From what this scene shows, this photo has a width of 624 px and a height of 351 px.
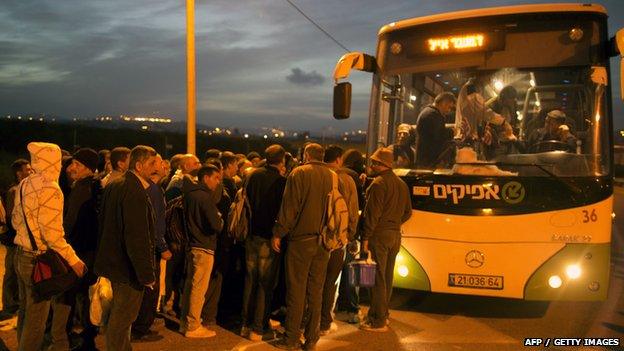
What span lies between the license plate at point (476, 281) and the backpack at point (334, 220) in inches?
59.6

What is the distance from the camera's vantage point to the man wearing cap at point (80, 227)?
5277 millimetres

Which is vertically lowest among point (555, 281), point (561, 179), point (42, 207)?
point (555, 281)

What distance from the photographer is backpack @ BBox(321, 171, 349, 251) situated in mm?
5762

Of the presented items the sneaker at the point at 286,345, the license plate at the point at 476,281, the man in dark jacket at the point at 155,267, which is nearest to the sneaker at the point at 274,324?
the sneaker at the point at 286,345

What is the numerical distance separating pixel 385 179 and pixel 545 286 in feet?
6.76

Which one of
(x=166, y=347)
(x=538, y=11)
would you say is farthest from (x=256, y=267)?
(x=538, y=11)

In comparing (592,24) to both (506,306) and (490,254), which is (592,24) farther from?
(506,306)

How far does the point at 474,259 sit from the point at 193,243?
302 cm

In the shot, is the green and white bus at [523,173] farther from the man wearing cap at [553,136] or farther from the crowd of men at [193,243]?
the crowd of men at [193,243]

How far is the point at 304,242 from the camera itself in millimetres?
5723

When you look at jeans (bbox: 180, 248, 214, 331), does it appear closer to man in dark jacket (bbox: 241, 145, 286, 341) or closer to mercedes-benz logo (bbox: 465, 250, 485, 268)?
man in dark jacket (bbox: 241, 145, 286, 341)

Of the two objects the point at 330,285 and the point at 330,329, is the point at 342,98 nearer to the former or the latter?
the point at 330,285

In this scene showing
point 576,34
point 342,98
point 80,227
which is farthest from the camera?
point 342,98

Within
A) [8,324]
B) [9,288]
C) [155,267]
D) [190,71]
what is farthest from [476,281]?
[190,71]
